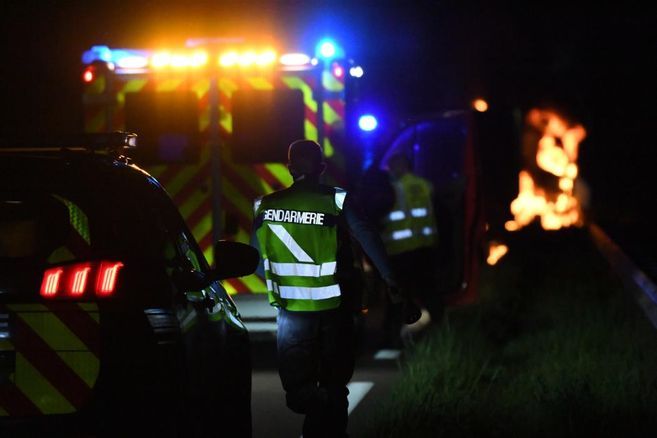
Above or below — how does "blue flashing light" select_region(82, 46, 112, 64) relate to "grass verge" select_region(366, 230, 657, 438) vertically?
above

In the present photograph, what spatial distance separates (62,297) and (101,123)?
7.26m

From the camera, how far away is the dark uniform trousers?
6449mm

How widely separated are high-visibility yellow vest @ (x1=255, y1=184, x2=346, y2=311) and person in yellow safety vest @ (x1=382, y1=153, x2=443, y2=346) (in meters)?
5.31

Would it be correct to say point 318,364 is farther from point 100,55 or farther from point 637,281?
point 637,281

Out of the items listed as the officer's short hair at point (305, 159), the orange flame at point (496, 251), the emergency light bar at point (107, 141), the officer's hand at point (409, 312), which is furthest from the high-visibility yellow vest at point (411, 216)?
the orange flame at point (496, 251)

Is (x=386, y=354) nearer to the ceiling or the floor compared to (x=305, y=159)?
nearer to the floor

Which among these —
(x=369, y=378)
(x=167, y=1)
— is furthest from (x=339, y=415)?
(x=167, y=1)

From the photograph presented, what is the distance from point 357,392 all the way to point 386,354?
2.16 metres

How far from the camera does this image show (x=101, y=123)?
11.2 m

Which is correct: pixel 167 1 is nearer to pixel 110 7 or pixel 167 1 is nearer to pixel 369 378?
pixel 110 7

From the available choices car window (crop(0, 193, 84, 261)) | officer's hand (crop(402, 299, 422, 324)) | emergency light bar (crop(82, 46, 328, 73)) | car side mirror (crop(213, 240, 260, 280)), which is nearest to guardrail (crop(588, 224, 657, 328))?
emergency light bar (crop(82, 46, 328, 73))

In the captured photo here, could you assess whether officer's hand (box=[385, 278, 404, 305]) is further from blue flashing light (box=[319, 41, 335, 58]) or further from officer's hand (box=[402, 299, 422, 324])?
blue flashing light (box=[319, 41, 335, 58])

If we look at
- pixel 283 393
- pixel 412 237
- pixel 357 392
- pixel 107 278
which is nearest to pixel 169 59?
pixel 412 237

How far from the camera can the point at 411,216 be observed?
1183 centimetres
